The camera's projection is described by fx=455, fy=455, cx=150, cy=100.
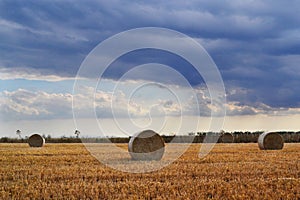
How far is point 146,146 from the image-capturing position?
1923cm

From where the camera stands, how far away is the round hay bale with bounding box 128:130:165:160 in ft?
61.5

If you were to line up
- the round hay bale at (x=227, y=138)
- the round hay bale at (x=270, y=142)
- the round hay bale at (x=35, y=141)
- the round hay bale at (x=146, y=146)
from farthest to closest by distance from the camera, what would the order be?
1. the round hay bale at (x=227, y=138)
2. the round hay bale at (x=35, y=141)
3. the round hay bale at (x=270, y=142)
4. the round hay bale at (x=146, y=146)

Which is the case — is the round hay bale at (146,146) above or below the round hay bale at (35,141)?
below

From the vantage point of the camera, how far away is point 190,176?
12.2 m

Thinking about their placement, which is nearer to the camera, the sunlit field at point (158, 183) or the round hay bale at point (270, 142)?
the sunlit field at point (158, 183)

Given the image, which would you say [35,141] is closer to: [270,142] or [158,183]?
[270,142]

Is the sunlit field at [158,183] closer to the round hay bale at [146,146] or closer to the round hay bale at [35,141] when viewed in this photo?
the round hay bale at [146,146]

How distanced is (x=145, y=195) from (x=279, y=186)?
3271 mm

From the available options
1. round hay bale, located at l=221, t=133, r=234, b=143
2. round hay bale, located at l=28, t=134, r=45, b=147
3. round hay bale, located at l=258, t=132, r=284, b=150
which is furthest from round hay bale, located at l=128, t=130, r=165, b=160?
round hay bale, located at l=221, t=133, r=234, b=143

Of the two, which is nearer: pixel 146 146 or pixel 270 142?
pixel 146 146

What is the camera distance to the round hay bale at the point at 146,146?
61.5 ft

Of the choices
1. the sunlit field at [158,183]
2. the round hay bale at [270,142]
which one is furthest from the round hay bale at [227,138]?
the sunlit field at [158,183]

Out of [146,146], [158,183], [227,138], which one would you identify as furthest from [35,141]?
[158,183]

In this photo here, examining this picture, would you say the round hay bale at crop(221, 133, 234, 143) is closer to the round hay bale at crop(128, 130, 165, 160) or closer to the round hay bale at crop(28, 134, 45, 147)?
the round hay bale at crop(28, 134, 45, 147)
